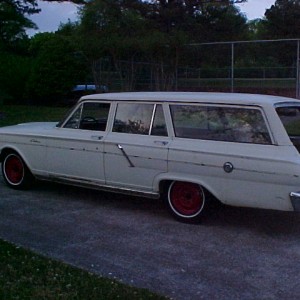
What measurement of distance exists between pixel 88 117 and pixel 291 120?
2.63 m

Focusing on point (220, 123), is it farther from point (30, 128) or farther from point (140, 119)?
point (30, 128)

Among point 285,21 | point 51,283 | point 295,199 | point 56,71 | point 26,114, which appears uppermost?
point 285,21

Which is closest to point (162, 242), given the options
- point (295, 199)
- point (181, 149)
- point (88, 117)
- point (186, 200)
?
point (186, 200)

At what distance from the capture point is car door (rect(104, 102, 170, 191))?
24.3ft

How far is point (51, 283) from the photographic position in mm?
5113

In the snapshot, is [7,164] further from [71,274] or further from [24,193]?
[71,274]

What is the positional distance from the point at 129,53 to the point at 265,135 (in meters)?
15.1

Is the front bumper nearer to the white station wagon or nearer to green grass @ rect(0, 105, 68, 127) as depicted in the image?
the white station wagon

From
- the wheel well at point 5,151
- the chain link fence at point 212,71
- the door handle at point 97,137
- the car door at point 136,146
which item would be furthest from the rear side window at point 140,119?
the chain link fence at point 212,71

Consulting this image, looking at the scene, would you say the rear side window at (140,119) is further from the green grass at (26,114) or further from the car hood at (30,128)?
the green grass at (26,114)

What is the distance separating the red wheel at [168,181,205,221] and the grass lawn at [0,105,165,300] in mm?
2005

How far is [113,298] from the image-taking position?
481cm

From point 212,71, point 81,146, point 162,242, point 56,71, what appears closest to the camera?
point 162,242

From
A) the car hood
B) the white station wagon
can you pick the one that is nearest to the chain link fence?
the car hood
